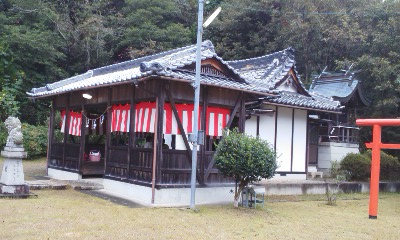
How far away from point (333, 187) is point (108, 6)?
29268 millimetres

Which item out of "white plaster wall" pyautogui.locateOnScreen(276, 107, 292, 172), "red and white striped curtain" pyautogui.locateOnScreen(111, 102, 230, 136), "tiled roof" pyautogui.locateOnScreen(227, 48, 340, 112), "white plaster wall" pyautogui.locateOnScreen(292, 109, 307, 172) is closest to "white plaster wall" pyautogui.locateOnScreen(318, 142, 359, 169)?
"tiled roof" pyautogui.locateOnScreen(227, 48, 340, 112)

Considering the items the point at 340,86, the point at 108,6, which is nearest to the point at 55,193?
the point at 340,86

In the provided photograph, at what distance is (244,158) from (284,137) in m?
8.52

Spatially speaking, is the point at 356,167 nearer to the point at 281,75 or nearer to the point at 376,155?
the point at 281,75

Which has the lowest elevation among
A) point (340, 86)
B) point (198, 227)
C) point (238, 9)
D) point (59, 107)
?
point (198, 227)

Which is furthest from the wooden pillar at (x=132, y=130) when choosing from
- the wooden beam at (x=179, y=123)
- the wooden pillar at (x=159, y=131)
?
the wooden beam at (x=179, y=123)

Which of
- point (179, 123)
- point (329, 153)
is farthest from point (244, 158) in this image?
point (329, 153)

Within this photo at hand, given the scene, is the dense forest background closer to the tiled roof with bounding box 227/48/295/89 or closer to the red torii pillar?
the tiled roof with bounding box 227/48/295/89

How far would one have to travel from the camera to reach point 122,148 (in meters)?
14.8

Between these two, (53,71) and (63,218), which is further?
(53,71)

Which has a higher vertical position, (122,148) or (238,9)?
(238,9)

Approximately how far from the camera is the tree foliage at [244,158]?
12547mm

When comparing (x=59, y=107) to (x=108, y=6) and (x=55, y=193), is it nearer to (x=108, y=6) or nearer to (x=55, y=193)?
(x=55, y=193)

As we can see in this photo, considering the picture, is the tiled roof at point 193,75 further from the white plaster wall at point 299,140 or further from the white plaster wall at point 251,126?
the white plaster wall at point 251,126
